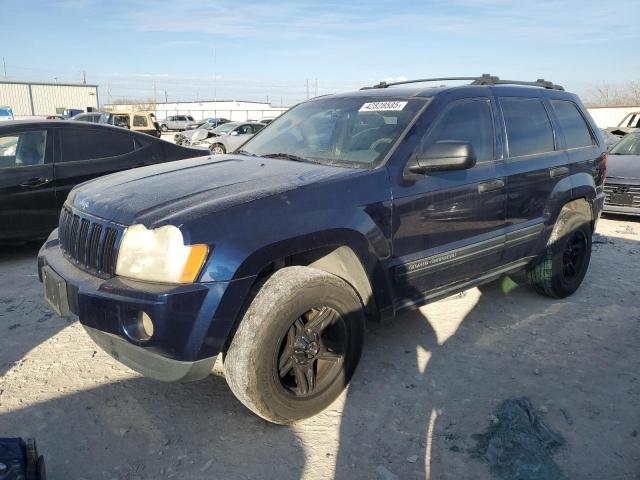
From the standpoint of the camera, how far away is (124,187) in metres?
3.01

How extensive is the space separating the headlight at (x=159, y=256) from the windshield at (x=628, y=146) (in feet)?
29.4

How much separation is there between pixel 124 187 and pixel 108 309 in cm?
87

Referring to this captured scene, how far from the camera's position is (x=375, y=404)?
3.03 meters

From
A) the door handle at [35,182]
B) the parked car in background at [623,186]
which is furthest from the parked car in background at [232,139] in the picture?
the door handle at [35,182]

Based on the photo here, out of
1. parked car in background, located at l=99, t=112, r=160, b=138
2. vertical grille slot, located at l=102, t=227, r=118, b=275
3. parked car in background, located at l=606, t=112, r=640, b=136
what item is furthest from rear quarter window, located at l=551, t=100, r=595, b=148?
parked car in background, located at l=99, t=112, r=160, b=138

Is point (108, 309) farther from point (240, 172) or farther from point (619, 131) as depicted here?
point (619, 131)

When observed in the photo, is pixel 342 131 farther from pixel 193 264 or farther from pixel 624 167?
pixel 624 167

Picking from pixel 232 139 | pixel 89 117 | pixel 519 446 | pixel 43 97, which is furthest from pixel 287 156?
pixel 43 97

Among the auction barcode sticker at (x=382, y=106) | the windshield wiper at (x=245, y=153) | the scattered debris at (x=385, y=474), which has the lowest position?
the scattered debris at (x=385, y=474)

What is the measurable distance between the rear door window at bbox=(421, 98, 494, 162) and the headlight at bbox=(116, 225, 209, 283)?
5.73 feet

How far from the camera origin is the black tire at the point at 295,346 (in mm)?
2529

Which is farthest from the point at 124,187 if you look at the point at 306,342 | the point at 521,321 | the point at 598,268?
the point at 598,268

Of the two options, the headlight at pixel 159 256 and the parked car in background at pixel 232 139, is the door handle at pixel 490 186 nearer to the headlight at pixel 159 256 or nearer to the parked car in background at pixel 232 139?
the headlight at pixel 159 256

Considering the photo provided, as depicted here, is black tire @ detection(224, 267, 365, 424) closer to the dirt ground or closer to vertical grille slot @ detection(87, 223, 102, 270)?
the dirt ground
